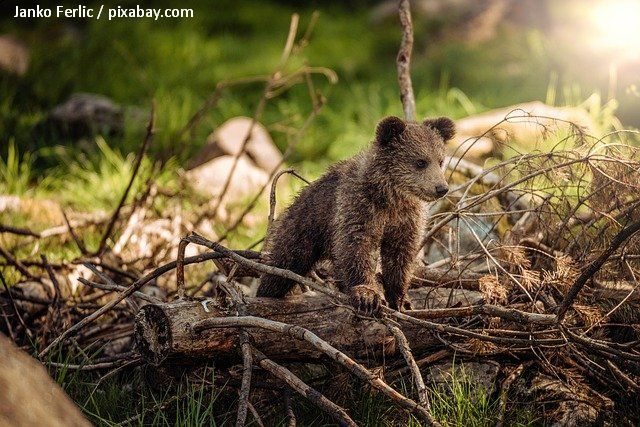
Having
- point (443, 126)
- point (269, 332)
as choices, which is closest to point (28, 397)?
point (269, 332)

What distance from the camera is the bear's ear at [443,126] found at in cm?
398

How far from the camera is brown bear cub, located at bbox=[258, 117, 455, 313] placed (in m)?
3.72

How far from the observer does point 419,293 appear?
165 inches

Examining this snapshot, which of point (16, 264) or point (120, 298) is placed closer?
point (120, 298)

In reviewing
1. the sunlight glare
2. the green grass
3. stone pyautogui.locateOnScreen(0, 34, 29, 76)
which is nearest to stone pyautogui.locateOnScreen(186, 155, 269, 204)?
stone pyautogui.locateOnScreen(0, 34, 29, 76)

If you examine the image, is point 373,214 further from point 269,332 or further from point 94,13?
point 94,13

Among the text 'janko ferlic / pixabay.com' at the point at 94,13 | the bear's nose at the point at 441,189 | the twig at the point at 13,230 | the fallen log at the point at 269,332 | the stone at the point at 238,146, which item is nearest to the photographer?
the fallen log at the point at 269,332

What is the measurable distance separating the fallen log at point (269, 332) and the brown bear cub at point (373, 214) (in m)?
0.14

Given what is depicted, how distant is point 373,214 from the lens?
3758 millimetres

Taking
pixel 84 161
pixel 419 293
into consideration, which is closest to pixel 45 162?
pixel 84 161

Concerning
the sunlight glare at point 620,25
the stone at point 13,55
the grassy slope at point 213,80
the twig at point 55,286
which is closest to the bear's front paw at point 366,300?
the twig at point 55,286

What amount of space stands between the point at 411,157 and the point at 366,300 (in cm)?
75

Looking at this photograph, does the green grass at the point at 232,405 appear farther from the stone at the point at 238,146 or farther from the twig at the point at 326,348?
the stone at the point at 238,146

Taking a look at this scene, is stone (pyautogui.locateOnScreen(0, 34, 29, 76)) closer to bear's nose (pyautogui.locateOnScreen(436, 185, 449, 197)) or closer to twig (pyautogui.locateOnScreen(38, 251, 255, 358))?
twig (pyautogui.locateOnScreen(38, 251, 255, 358))
